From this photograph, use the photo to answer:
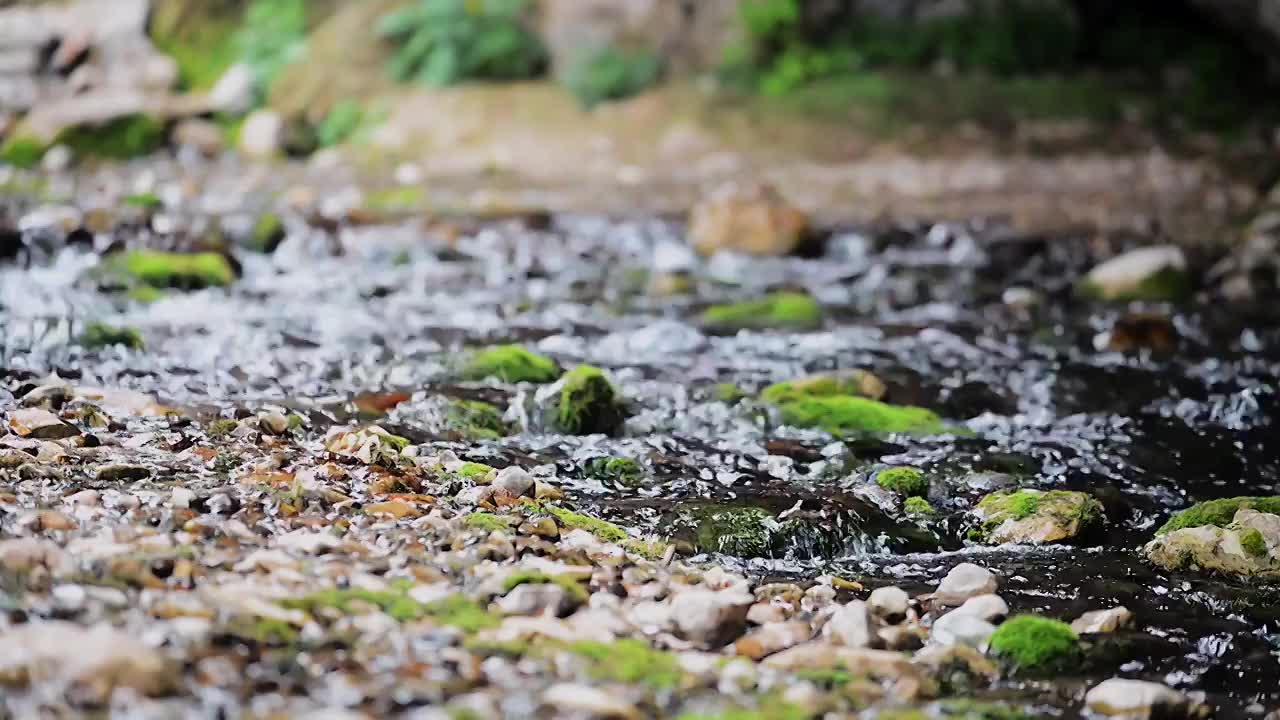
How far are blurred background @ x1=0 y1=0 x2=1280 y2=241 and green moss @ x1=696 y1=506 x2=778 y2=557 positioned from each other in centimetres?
877

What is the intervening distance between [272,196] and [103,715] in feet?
41.4

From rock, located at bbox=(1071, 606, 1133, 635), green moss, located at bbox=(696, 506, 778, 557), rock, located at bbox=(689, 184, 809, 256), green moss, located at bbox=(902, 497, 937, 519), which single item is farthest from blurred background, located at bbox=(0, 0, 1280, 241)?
rock, located at bbox=(1071, 606, 1133, 635)

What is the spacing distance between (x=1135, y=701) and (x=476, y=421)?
362 cm

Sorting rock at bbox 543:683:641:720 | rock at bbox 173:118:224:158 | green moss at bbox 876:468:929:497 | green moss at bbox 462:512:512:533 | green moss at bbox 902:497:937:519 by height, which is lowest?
rock at bbox 173:118:224:158

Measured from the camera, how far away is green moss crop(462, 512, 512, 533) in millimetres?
4297

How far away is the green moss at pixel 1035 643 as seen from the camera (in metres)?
3.65

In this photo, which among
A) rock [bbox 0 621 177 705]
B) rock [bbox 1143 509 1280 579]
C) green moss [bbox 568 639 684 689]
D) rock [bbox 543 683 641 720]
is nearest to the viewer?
rock [bbox 0 621 177 705]

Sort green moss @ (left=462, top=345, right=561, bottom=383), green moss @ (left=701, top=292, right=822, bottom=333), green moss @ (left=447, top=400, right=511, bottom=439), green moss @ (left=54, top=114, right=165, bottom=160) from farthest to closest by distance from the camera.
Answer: green moss @ (left=54, top=114, right=165, bottom=160), green moss @ (left=701, top=292, right=822, bottom=333), green moss @ (left=462, top=345, right=561, bottom=383), green moss @ (left=447, top=400, right=511, bottom=439)

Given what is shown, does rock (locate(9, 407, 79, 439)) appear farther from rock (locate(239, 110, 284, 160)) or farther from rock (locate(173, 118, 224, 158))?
rock (locate(173, 118, 224, 158))

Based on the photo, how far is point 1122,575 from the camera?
458 centimetres

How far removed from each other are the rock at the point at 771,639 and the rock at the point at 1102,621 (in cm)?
91

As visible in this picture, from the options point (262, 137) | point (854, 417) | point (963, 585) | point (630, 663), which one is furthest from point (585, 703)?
point (262, 137)

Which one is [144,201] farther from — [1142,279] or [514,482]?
[1142,279]

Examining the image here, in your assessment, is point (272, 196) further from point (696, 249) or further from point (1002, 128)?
point (1002, 128)
